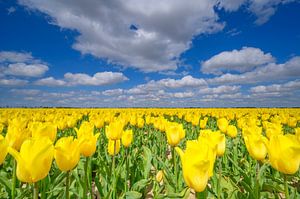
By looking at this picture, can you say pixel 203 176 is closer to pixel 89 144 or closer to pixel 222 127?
pixel 89 144

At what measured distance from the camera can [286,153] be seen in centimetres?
221

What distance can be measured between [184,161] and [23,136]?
2084 millimetres

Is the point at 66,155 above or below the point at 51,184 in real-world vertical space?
above

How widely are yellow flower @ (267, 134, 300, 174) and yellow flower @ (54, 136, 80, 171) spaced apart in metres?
1.69

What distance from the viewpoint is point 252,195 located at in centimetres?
307

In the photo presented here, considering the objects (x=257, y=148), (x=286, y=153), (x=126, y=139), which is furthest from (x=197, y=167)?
(x=126, y=139)

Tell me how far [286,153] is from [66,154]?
1835 mm

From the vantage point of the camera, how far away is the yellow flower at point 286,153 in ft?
7.14

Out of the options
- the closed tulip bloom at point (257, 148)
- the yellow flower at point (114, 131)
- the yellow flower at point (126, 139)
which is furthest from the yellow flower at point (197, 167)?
the yellow flower at point (126, 139)

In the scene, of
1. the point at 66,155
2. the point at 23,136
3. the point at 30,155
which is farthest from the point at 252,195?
the point at 23,136

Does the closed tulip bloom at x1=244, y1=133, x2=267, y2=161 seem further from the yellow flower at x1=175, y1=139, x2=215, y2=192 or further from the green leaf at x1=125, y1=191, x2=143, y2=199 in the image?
→ the green leaf at x1=125, y1=191, x2=143, y2=199

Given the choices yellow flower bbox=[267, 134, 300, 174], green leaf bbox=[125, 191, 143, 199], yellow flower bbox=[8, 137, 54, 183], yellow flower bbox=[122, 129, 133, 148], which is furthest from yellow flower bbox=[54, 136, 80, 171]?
yellow flower bbox=[122, 129, 133, 148]

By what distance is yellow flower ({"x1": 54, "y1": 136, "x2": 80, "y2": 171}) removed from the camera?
2.19 metres

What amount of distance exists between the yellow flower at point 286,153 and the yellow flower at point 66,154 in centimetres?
169
